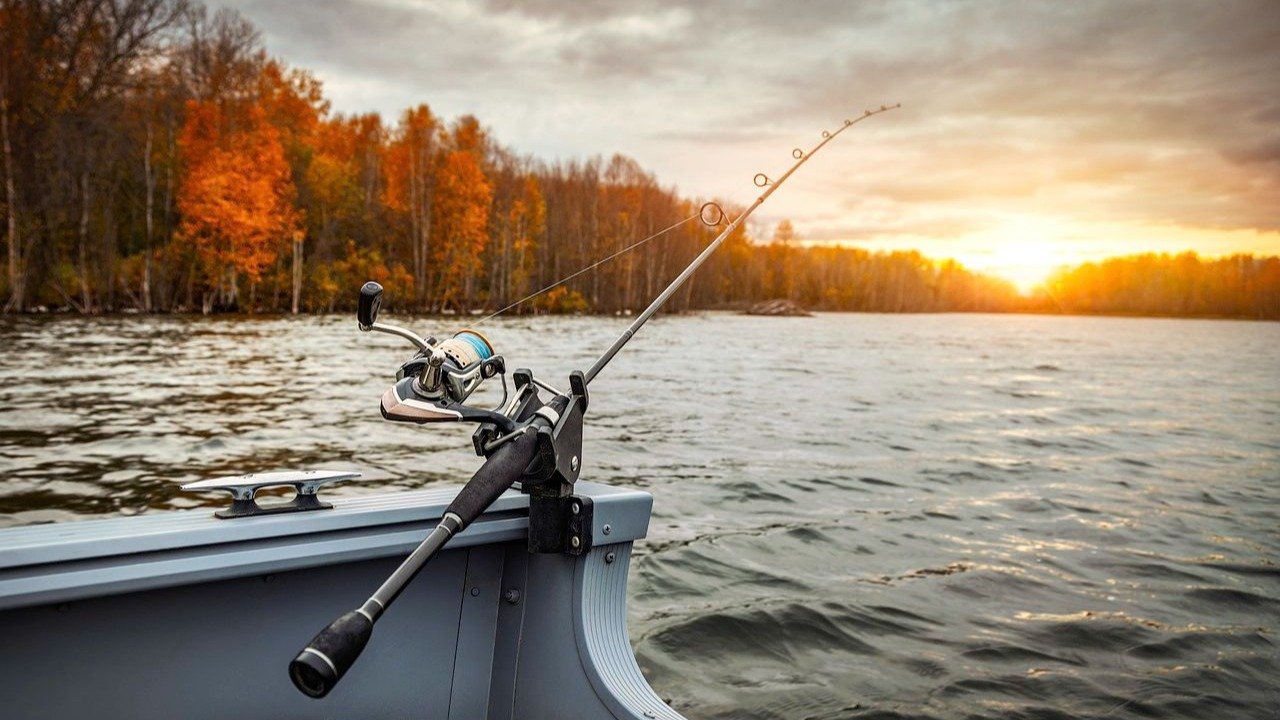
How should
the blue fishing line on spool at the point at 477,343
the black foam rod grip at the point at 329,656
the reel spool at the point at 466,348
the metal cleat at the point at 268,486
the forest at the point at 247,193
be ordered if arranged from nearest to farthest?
the black foam rod grip at the point at 329,656, the metal cleat at the point at 268,486, the reel spool at the point at 466,348, the blue fishing line on spool at the point at 477,343, the forest at the point at 247,193

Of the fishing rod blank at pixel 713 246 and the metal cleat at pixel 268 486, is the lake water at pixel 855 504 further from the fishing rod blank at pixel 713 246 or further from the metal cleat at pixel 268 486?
the metal cleat at pixel 268 486

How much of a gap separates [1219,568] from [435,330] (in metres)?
24.3

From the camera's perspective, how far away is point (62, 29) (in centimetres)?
3022

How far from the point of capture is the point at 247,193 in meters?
34.0

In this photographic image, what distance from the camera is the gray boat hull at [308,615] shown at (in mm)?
1804

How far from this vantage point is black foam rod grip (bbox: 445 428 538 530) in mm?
2029

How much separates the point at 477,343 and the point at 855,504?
6.08m

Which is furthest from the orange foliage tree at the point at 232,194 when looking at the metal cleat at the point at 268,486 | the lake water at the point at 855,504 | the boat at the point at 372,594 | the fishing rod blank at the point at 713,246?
the metal cleat at the point at 268,486

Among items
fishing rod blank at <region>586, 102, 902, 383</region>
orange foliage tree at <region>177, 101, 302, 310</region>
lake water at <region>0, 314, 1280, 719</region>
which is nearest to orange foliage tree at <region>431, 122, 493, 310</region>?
orange foliage tree at <region>177, 101, 302, 310</region>

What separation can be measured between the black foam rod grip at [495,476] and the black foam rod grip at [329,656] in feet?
1.32

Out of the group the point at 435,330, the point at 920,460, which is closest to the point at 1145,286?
the point at 435,330

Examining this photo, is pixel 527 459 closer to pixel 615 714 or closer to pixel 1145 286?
pixel 615 714

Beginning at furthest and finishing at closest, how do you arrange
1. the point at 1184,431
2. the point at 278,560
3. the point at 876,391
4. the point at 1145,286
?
the point at 1145,286
the point at 876,391
the point at 1184,431
the point at 278,560

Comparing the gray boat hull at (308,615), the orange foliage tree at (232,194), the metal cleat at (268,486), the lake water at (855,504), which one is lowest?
the lake water at (855,504)
